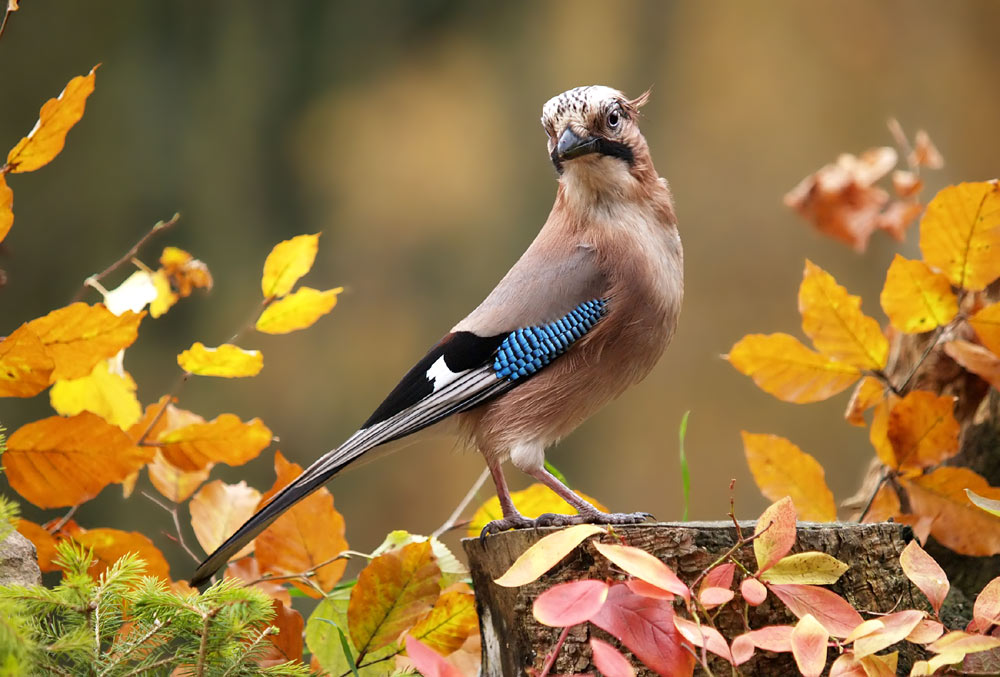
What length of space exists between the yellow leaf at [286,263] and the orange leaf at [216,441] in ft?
0.73

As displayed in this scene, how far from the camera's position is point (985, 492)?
5.13 feet

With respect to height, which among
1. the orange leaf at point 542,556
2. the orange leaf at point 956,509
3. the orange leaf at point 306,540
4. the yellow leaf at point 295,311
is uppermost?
the yellow leaf at point 295,311

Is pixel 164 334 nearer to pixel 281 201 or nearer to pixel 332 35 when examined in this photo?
pixel 281 201

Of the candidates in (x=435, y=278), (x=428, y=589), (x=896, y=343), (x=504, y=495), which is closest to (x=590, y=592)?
(x=428, y=589)

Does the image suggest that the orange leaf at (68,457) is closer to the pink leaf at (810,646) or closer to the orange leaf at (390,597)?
the orange leaf at (390,597)

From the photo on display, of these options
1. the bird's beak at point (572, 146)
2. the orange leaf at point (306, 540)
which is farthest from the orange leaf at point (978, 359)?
the orange leaf at point (306, 540)

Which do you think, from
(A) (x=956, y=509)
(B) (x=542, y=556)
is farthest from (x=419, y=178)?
(B) (x=542, y=556)

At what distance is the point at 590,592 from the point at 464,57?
4088 millimetres

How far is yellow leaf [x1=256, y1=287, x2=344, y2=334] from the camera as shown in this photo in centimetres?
157

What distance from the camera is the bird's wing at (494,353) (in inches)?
66.1

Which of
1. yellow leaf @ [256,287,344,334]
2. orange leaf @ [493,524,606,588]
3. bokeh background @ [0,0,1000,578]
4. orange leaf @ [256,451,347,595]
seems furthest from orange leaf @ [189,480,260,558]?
bokeh background @ [0,0,1000,578]

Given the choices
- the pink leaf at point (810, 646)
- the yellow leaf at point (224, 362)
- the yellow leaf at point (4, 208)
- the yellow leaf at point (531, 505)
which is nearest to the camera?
the pink leaf at point (810, 646)

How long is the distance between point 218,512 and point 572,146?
0.90 m

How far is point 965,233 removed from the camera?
1598 mm
